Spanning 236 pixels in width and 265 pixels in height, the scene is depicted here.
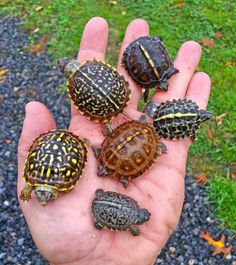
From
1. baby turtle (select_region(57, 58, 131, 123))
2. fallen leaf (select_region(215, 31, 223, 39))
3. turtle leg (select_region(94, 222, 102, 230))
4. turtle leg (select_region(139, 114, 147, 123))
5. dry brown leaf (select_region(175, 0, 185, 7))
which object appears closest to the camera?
turtle leg (select_region(94, 222, 102, 230))

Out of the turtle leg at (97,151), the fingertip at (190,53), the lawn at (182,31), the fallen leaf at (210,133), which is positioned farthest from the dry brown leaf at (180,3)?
the turtle leg at (97,151)

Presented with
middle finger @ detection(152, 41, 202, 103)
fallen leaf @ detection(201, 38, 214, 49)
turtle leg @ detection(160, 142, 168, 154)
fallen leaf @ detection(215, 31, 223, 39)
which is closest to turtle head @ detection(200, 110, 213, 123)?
middle finger @ detection(152, 41, 202, 103)

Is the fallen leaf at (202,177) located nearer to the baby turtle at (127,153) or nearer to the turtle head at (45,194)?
the baby turtle at (127,153)

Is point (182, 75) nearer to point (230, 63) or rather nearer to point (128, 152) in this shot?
point (128, 152)

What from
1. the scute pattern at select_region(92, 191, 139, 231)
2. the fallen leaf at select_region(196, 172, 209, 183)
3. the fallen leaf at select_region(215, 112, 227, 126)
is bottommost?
the fallen leaf at select_region(196, 172, 209, 183)

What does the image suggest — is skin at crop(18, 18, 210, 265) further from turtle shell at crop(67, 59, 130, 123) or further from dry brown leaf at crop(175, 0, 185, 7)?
dry brown leaf at crop(175, 0, 185, 7)
